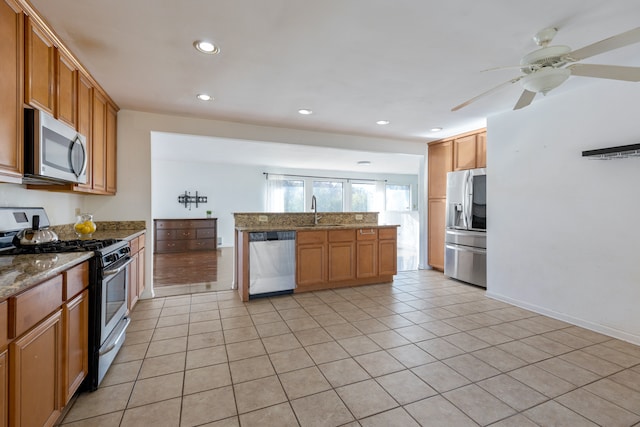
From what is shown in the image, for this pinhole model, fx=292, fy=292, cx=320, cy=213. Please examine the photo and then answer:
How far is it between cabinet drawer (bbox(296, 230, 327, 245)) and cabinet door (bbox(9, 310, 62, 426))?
99.2 inches

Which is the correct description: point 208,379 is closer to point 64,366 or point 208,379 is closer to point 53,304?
point 64,366

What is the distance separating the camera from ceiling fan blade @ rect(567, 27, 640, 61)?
1.36m

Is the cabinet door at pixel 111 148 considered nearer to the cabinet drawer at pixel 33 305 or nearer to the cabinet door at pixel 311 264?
the cabinet drawer at pixel 33 305

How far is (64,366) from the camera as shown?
149cm

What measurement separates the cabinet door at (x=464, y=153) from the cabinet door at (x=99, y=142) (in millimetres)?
4579

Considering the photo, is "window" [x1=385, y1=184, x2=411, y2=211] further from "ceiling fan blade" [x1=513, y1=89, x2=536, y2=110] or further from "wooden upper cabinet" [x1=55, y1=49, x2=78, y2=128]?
"wooden upper cabinet" [x1=55, y1=49, x2=78, y2=128]

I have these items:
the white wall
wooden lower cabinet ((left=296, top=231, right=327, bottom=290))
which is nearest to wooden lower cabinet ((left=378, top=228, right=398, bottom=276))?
wooden lower cabinet ((left=296, top=231, right=327, bottom=290))

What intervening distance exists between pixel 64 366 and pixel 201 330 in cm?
125

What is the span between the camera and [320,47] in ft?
6.99

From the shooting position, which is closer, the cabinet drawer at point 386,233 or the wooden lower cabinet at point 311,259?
the wooden lower cabinet at point 311,259

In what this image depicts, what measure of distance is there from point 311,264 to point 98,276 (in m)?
2.38

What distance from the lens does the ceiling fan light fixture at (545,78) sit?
1.77 m

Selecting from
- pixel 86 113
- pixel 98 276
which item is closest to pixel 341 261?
pixel 98 276

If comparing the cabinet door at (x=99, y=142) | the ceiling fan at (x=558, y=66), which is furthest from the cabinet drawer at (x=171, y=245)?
the ceiling fan at (x=558, y=66)
